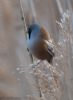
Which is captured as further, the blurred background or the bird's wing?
the bird's wing

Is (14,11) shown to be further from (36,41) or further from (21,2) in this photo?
(36,41)

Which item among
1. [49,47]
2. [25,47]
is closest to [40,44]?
[49,47]

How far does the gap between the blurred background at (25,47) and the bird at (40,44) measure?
4 cm

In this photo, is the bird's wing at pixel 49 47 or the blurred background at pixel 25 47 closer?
the blurred background at pixel 25 47

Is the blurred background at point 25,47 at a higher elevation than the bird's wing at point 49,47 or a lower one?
lower

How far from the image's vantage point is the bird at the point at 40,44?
3.01 feet

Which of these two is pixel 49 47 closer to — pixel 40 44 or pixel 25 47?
pixel 40 44

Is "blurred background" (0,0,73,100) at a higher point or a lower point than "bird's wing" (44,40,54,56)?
lower

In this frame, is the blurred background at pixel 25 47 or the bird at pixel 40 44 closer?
the blurred background at pixel 25 47

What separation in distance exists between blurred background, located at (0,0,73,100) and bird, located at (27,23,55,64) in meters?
0.04

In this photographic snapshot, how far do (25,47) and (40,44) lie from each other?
0.50 meters

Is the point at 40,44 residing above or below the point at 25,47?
above

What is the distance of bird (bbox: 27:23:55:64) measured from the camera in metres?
0.92

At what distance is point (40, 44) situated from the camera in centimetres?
94
